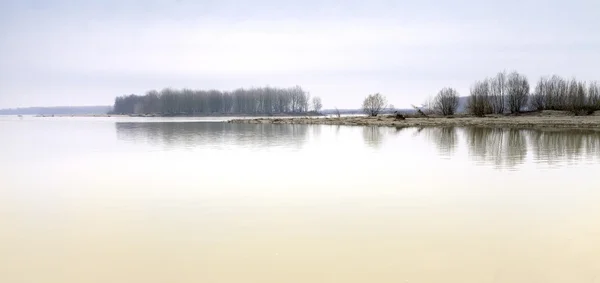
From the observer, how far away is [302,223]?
223 inches

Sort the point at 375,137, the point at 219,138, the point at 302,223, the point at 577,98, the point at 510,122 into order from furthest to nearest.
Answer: the point at 577,98 → the point at 510,122 → the point at 375,137 → the point at 219,138 → the point at 302,223

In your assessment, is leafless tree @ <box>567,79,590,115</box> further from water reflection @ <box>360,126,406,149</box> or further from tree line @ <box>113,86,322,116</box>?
tree line @ <box>113,86,322,116</box>

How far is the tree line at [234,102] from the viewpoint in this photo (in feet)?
349

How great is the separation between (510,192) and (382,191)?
196 cm

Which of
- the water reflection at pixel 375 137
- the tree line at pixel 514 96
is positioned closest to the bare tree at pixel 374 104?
the tree line at pixel 514 96

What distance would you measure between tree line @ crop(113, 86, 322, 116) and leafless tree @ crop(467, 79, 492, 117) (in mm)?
58072

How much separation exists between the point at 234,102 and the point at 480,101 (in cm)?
7202

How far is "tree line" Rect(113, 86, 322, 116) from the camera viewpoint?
106 meters

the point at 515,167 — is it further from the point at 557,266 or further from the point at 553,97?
the point at 553,97

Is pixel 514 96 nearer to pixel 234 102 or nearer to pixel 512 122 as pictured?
pixel 512 122

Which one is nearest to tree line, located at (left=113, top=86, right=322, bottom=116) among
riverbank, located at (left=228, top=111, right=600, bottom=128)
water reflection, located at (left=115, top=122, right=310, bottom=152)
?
riverbank, located at (left=228, top=111, right=600, bottom=128)

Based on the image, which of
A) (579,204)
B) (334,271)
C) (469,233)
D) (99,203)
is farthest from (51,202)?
(579,204)

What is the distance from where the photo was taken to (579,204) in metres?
6.56

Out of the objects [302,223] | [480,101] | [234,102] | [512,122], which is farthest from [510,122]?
[234,102]
